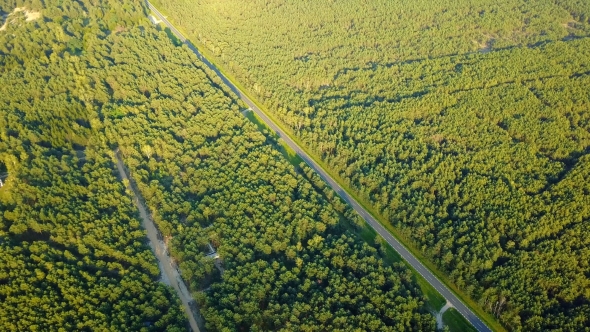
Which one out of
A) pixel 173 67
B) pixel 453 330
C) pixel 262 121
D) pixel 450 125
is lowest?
pixel 453 330

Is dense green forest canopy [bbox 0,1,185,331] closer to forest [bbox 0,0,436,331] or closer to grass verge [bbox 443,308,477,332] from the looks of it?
forest [bbox 0,0,436,331]

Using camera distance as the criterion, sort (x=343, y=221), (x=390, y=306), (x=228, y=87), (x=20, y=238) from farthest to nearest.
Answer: (x=228, y=87) < (x=343, y=221) < (x=20, y=238) < (x=390, y=306)

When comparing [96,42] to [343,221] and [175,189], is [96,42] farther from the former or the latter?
[343,221]

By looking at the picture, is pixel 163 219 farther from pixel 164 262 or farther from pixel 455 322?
→ pixel 455 322

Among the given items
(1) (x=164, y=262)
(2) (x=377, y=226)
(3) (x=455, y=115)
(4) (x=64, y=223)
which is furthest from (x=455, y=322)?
(4) (x=64, y=223)

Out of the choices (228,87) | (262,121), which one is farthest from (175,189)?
(228,87)

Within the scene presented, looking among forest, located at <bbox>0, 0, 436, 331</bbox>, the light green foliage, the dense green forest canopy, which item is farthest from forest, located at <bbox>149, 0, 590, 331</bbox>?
the dense green forest canopy

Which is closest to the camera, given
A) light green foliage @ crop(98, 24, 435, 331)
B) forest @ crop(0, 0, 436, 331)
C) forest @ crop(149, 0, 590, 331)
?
forest @ crop(0, 0, 436, 331)
